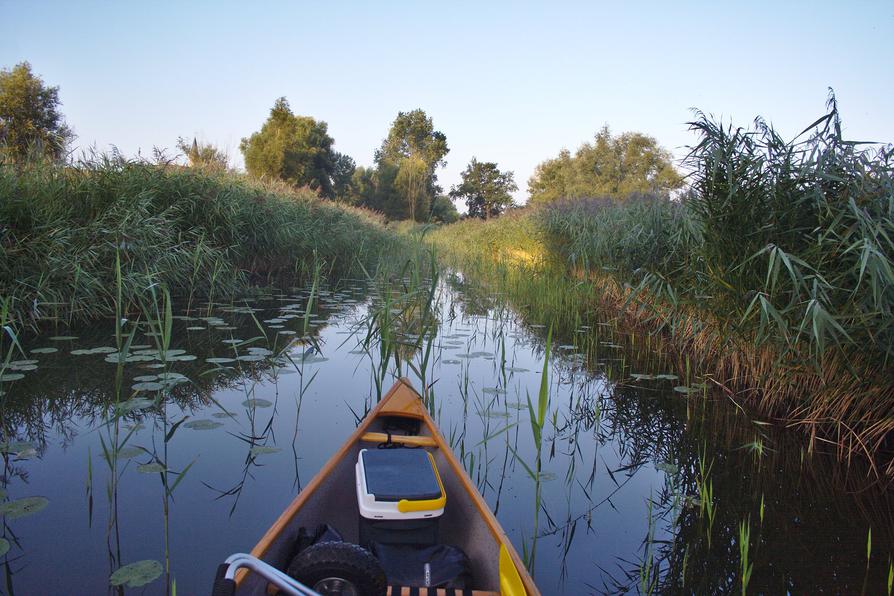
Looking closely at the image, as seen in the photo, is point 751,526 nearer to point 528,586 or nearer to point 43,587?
point 528,586

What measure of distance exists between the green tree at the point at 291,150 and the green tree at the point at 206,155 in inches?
698

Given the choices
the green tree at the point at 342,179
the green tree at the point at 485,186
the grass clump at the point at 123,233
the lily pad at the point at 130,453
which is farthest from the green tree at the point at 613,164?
the lily pad at the point at 130,453

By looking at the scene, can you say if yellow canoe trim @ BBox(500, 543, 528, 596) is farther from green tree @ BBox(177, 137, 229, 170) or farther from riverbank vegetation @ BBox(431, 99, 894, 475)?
green tree @ BBox(177, 137, 229, 170)

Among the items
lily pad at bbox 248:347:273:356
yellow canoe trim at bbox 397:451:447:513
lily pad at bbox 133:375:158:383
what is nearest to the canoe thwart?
yellow canoe trim at bbox 397:451:447:513

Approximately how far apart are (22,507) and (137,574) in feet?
2.21

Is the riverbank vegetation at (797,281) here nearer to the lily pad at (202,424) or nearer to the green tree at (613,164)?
the lily pad at (202,424)

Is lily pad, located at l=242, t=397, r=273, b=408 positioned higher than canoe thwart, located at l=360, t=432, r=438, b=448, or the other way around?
canoe thwart, located at l=360, t=432, r=438, b=448

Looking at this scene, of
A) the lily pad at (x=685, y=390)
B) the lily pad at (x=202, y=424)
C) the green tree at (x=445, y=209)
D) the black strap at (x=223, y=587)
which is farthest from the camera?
the green tree at (x=445, y=209)

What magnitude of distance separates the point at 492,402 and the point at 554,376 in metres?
0.94

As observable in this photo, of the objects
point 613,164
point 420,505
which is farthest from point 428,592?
point 613,164

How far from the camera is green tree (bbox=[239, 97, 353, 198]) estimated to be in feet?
95.8

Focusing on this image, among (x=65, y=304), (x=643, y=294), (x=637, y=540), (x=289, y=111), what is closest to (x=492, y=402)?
(x=637, y=540)

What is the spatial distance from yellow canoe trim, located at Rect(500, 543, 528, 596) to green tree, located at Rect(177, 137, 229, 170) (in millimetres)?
8451

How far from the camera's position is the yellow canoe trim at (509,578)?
50.3 inches
